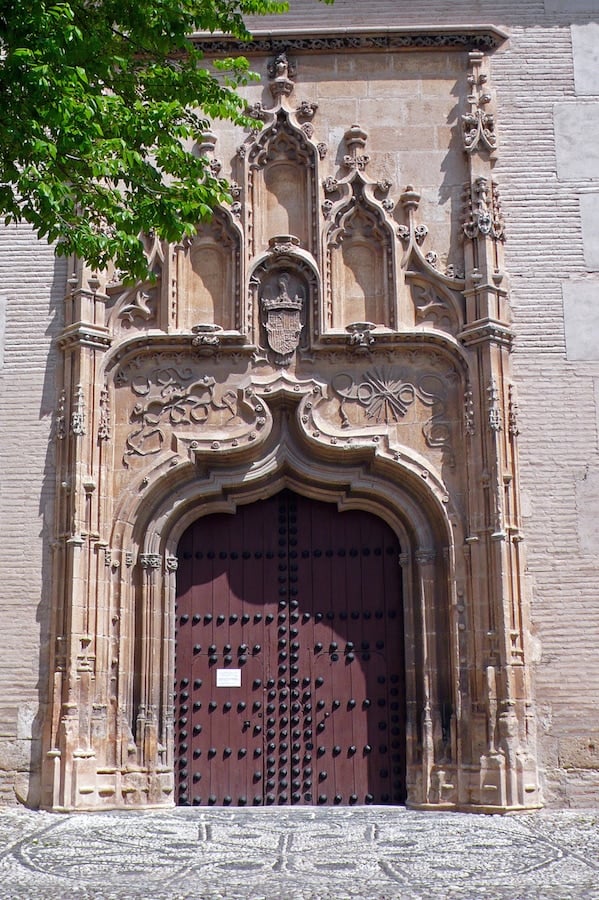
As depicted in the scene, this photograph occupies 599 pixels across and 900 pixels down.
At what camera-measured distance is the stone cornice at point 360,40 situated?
12.3m

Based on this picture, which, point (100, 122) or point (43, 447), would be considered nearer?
point (100, 122)

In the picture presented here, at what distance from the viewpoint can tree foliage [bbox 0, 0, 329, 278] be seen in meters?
7.44

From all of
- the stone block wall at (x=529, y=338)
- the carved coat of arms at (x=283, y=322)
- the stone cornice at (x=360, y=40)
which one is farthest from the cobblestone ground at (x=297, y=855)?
the stone cornice at (x=360, y=40)

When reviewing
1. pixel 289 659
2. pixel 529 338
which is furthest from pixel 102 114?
pixel 289 659

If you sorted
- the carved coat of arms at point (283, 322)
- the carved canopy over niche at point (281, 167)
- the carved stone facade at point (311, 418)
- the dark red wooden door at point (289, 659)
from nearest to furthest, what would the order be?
1. the carved stone facade at point (311, 418)
2. the dark red wooden door at point (289, 659)
3. the carved coat of arms at point (283, 322)
4. the carved canopy over niche at point (281, 167)

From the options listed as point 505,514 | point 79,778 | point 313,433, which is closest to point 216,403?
point 313,433

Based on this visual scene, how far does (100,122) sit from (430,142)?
513 centimetres

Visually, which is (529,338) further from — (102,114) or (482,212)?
(102,114)

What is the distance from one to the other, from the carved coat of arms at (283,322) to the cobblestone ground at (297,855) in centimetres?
428

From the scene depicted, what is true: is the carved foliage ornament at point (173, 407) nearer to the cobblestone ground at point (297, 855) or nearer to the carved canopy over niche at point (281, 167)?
the carved canopy over niche at point (281, 167)

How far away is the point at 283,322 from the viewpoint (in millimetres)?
11688

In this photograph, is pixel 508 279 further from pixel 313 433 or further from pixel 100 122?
pixel 100 122

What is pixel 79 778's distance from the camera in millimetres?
10461

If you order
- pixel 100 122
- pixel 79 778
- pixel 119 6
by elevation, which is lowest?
pixel 79 778
